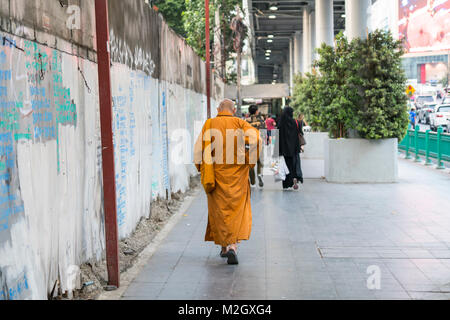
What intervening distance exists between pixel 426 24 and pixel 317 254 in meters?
51.7

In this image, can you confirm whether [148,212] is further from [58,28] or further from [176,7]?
[176,7]

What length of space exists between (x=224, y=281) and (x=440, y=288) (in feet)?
6.45

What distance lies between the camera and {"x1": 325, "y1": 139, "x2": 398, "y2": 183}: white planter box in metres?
13.6

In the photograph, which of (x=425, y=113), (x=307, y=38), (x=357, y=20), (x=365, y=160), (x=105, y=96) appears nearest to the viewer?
(x=105, y=96)

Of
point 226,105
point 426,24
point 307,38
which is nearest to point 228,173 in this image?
point 226,105

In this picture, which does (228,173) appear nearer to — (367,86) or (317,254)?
(317,254)

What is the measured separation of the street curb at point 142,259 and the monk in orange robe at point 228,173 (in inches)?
33.4

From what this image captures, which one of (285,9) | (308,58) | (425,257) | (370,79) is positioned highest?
(285,9)

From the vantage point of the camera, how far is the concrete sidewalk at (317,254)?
5590mm

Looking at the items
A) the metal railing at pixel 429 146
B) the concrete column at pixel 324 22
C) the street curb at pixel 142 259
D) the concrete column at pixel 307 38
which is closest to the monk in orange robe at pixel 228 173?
the street curb at pixel 142 259

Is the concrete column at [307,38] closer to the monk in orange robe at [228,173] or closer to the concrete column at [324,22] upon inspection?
the concrete column at [324,22]

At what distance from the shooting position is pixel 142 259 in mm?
6871

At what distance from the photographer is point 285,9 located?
3831 cm
